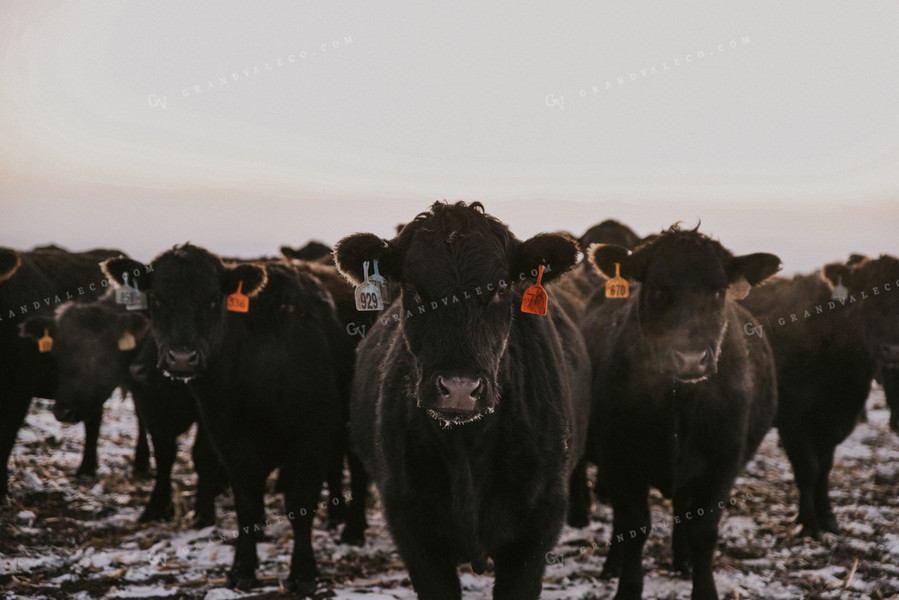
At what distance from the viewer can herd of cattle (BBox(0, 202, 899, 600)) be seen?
3.46m

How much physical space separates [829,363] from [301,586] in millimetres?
5129

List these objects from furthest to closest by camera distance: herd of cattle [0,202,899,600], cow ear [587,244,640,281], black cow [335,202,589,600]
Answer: cow ear [587,244,640,281] < herd of cattle [0,202,899,600] < black cow [335,202,589,600]

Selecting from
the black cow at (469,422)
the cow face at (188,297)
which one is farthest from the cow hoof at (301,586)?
the black cow at (469,422)

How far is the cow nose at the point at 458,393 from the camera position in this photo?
9.76 feet

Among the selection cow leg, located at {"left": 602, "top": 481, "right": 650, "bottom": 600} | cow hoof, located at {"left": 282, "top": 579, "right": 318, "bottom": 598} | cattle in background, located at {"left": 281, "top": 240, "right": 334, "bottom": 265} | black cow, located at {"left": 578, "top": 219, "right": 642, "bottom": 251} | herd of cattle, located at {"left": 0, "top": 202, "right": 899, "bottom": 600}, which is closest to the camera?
herd of cattle, located at {"left": 0, "top": 202, "right": 899, "bottom": 600}

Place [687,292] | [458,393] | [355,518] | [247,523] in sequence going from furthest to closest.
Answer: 1. [355,518]
2. [247,523]
3. [687,292]
4. [458,393]

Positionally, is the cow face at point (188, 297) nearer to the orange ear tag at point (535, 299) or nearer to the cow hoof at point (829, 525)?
the orange ear tag at point (535, 299)

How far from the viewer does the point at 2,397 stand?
757cm

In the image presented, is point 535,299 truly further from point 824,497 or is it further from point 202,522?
point 824,497

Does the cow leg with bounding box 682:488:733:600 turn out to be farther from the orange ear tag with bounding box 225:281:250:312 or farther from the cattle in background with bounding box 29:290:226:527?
the cattle in background with bounding box 29:290:226:527

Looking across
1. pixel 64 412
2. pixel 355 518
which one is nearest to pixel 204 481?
pixel 355 518

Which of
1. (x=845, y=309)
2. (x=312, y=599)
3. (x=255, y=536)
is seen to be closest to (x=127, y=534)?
(x=255, y=536)

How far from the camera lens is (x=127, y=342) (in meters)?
7.28

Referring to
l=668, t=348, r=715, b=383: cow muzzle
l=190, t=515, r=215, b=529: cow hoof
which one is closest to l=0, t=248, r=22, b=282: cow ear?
l=190, t=515, r=215, b=529: cow hoof
